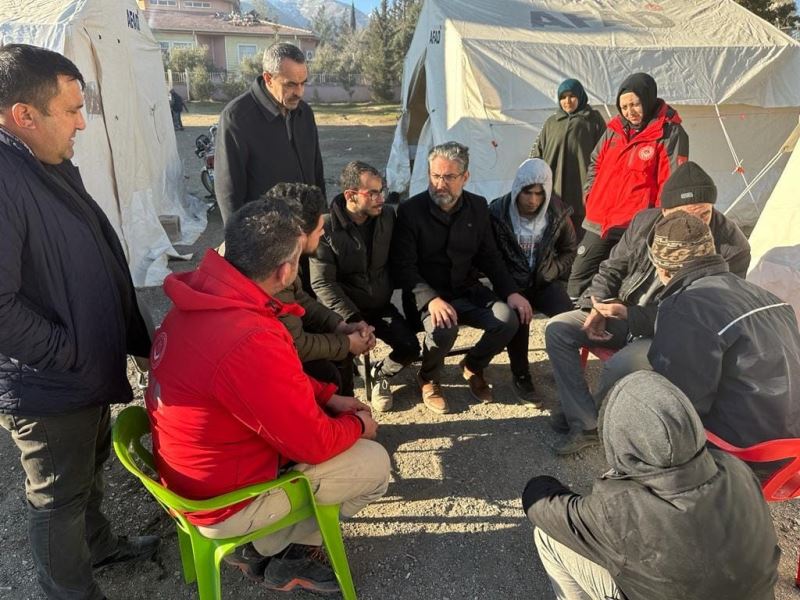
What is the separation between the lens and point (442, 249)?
11.6 feet

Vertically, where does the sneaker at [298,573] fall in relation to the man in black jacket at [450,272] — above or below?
below

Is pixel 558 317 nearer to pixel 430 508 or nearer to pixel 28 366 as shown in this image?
pixel 430 508

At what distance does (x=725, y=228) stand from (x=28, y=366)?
327 centimetres

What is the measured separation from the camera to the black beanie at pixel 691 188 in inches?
114

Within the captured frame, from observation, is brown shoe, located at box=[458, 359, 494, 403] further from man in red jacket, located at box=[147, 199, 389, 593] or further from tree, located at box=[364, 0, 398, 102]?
tree, located at box=[364, 0, 398, 102]

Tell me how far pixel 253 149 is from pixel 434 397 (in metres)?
1.95

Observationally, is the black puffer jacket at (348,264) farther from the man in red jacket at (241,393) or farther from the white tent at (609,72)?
the white tent at (609,72)

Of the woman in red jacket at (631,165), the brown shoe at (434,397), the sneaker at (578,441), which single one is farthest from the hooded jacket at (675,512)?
the woman in red jacket at (631,165)

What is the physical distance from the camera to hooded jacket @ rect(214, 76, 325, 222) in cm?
340

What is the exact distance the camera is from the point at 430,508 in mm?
2705

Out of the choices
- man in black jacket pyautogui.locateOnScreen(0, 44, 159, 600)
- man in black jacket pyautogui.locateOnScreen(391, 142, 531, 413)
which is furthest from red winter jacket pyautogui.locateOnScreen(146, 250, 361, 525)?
man in black jacket pyautogui.locateOnScreen(391, 142, 531, 413)

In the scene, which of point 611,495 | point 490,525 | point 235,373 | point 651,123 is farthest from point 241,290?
point 651,123

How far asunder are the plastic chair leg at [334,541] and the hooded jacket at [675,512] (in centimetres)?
100

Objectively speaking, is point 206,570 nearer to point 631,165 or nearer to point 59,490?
point 59,490
